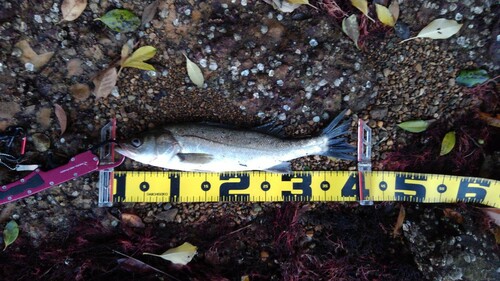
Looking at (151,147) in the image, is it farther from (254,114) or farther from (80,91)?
(254,114)

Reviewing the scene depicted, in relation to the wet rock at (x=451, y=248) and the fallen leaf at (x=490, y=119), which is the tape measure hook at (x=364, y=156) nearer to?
the wet rock at (x=451, y=248)

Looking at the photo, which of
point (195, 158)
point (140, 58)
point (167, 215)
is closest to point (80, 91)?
point (140, 58)

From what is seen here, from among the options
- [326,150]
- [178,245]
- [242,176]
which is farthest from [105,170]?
[326,150]

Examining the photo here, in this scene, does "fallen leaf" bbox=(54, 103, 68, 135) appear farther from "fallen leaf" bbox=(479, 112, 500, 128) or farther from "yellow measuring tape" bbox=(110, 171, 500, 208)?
"fallen leaf" bbox=(479, 112, 500, 128)

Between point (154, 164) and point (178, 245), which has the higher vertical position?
point (154, 164)

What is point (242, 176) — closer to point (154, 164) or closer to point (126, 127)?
point (154, 164)

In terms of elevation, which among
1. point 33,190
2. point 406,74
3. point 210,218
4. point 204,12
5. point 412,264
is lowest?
point 412,264
